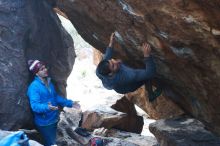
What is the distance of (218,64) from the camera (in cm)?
729

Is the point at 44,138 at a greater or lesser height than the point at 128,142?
greater

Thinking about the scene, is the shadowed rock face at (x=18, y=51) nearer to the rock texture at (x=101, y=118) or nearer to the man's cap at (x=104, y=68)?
the man's cap at (x=104, y=68)

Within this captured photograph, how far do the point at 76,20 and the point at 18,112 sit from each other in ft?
10.2

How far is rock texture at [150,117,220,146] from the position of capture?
962 cm

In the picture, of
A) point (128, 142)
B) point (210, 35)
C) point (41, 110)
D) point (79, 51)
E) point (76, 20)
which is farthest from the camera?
point (79, 51)

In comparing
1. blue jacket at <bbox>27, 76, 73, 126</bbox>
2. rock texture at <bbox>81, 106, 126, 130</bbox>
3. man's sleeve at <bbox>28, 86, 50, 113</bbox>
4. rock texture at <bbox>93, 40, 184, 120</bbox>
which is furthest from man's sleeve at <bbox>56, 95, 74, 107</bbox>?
rock texture at <bbox>93, 40, 184, 120</bbox>

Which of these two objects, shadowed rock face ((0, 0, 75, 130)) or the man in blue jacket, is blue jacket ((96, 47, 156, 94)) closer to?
the man in blue jacket

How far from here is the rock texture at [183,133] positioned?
31.6 feet

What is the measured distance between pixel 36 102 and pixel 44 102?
22 cm

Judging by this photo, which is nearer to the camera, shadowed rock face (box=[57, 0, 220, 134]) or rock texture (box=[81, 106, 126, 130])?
shadowed rock face (box=[57, 0, 220, 134])

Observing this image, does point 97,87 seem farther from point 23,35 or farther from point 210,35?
point 210,35

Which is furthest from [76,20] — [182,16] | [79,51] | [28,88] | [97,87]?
[79,51]

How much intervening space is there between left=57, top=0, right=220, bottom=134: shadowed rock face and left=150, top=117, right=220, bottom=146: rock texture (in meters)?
0.31

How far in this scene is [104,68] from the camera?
7953mm
